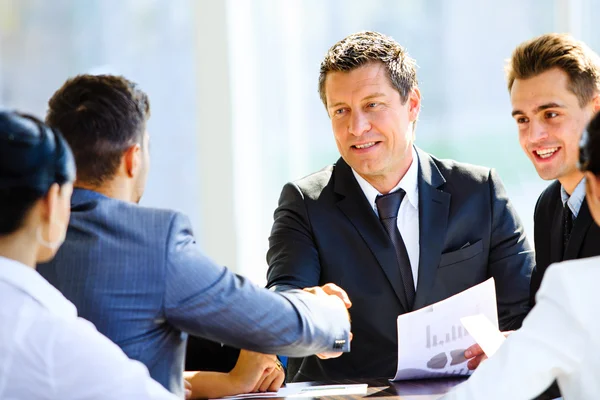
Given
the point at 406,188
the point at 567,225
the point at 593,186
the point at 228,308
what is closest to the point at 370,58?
the point at 406,188

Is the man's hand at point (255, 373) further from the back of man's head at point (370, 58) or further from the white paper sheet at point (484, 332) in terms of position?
the back of man's head at point (370, 58)

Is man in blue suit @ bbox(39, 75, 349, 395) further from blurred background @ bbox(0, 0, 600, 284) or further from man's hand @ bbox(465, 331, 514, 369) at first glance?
blurred background @ bbox(0, 0, 600, 284)

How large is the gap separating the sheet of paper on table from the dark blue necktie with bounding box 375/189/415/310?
520mm

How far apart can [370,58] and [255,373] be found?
1.16 metres

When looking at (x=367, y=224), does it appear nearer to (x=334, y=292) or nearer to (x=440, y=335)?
(x=334, y=292)

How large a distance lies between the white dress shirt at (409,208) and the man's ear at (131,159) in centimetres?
112

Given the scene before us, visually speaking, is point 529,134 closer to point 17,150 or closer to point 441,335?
point 441,335

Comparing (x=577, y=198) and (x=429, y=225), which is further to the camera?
(x=429, y=225)

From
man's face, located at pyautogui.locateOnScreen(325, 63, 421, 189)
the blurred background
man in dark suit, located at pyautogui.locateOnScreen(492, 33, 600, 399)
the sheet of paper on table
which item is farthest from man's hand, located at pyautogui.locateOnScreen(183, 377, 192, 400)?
the blurred background

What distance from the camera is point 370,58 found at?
279cm

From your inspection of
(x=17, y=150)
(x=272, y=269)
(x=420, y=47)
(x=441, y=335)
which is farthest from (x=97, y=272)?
A: (x=420, y=47)

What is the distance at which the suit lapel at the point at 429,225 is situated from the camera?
262 cm

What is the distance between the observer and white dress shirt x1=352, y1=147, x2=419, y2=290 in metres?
2.68

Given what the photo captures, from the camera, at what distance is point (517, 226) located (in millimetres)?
2770
